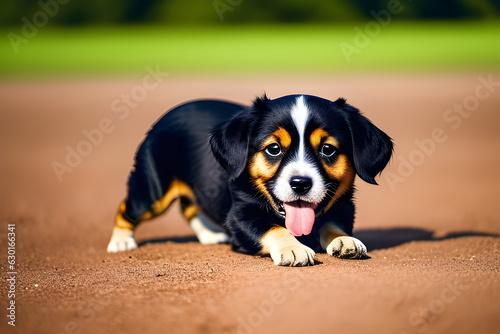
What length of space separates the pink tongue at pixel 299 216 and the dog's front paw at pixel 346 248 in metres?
0.24

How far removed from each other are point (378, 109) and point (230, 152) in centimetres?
1581

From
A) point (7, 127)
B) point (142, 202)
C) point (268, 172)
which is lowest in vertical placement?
point (7, 127)

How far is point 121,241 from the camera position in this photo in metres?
6.62

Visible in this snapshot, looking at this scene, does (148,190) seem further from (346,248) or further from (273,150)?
(346,248)

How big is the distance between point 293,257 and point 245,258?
2.45 ft

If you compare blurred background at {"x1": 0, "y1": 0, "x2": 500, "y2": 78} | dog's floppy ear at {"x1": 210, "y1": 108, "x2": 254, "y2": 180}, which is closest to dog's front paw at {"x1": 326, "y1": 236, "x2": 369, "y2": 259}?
dog's floppy ear at {"x1": 210, "y1": 108, "x2": 254, "y2": 180}

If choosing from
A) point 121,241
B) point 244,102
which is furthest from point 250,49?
point 121,241

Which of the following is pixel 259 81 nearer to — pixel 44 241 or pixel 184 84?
pixel 184 84

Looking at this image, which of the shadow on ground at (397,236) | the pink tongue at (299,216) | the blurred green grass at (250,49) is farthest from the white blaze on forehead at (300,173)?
the blurred green grass at (250,49)

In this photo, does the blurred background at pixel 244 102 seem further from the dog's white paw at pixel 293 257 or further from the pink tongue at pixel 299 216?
the pink tongue at pixel 299 216

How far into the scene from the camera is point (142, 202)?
6492 millimetres

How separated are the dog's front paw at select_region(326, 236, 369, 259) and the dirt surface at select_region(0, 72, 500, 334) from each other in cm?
9

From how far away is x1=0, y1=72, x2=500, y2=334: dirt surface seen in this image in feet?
12.6

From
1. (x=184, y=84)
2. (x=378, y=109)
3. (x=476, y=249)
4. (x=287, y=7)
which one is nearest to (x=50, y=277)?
(x=476, y=249)
